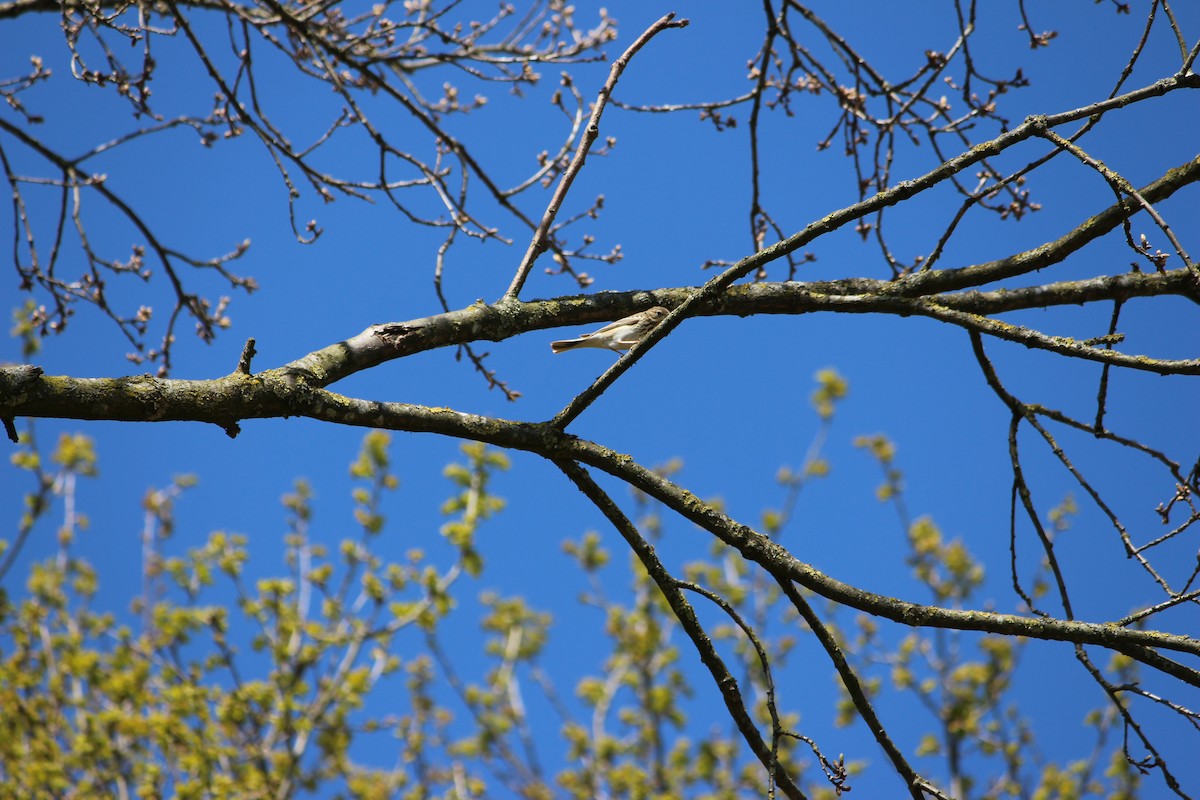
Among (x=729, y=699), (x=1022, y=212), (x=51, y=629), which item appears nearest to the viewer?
(x=729, y=699)

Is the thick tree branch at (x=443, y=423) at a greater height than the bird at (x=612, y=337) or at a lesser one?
lesser

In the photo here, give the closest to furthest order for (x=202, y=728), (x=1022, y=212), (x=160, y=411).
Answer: (x=160, y=411) < (x=1022, y=212) < (x=202, y=728)

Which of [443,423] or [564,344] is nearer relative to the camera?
[443,423]

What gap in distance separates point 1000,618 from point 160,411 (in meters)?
2.04

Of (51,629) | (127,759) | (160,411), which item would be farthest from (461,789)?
(160,411)

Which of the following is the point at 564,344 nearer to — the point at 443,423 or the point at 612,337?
the point at 612,337

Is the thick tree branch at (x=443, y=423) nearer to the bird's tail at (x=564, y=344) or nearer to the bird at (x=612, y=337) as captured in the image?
the bird at (x=612, y=337)

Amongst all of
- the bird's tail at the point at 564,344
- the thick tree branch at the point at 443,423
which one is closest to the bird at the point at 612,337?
the bird's tail at the point at 564,344

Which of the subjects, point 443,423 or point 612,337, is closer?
point 443,423

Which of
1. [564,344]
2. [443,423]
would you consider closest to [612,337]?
[564,344]

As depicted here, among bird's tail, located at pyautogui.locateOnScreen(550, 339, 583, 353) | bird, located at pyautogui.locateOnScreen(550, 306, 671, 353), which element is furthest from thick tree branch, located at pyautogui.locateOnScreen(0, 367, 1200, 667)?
bird's tail, located at pyautogui.locateOnScreen(550, 339, 583, 353)

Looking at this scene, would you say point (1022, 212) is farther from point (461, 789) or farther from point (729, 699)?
point (461, 789)

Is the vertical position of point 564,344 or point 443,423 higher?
point 564,344

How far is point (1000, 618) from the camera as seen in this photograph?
88.1 inches
